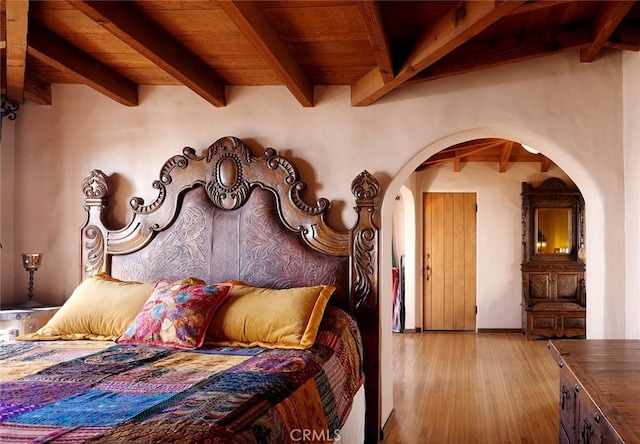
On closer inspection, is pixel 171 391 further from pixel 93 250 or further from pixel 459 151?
pixel 459 151

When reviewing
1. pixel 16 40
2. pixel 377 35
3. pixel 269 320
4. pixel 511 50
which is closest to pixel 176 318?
pixel 269 320

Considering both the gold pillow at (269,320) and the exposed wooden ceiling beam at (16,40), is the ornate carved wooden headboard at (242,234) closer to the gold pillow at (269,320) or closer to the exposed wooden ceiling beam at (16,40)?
the gold pillow at (269,320)

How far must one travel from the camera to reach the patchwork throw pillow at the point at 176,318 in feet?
9.41

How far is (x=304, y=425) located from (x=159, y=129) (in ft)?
8.06

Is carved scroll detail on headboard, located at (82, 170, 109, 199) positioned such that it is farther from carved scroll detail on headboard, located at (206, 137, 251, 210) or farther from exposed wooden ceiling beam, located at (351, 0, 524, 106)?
exposed wooden ceiling beam, located at (351, 0, 524, 106)

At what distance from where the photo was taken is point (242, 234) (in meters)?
3.67

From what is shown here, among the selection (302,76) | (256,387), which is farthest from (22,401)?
(302,76)

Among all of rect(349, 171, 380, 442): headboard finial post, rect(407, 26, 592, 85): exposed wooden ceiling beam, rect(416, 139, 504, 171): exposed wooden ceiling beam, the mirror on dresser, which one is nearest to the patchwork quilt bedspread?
rect(349, 171, 380, 442): headboard finial post

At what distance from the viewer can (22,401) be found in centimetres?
194

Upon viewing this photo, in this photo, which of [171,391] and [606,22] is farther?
[606,22]

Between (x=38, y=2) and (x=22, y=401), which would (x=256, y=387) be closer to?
(x=22, y=401)

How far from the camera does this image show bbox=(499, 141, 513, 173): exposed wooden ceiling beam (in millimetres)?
6525

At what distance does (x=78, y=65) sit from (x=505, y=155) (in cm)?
521

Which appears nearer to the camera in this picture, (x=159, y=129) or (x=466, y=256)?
(x=159, y=129)
